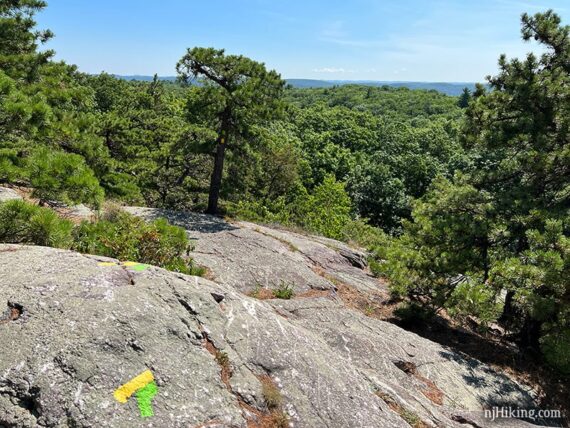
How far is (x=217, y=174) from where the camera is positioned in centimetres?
1602

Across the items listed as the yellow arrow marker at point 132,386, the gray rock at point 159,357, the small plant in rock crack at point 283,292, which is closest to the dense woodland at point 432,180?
the gray rock at point 159,357

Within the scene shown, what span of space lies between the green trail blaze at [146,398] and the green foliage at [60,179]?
3.03 metres

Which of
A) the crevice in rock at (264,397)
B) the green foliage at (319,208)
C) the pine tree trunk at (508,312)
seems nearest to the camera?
the crevice in rock at (264,397)

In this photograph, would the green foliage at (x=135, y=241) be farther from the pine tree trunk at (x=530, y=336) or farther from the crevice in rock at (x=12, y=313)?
the pine tree trunk at (x=530, y=336)

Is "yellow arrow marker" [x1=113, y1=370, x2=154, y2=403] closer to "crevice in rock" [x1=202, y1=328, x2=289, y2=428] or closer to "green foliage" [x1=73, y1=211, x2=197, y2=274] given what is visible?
"crevice in rock" [x1=202, y1=328, x2=289, y2=428]

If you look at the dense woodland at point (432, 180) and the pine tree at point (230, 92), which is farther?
the pine tree at point (230, 92)

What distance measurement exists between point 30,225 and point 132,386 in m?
3.06

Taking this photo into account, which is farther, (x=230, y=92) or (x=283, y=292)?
(x=230, y=92)

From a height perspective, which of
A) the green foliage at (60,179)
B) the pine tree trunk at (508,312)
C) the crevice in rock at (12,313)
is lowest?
the pine tree trunk at (508,312)

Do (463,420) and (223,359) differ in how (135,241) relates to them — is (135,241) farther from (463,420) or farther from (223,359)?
(463,420)

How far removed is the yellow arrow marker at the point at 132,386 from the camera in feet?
12.7

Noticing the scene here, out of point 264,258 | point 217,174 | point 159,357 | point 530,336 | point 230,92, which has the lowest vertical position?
point 530,336

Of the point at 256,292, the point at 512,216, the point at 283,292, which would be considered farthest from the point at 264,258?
the point at 512,216

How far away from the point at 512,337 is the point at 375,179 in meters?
28.5
